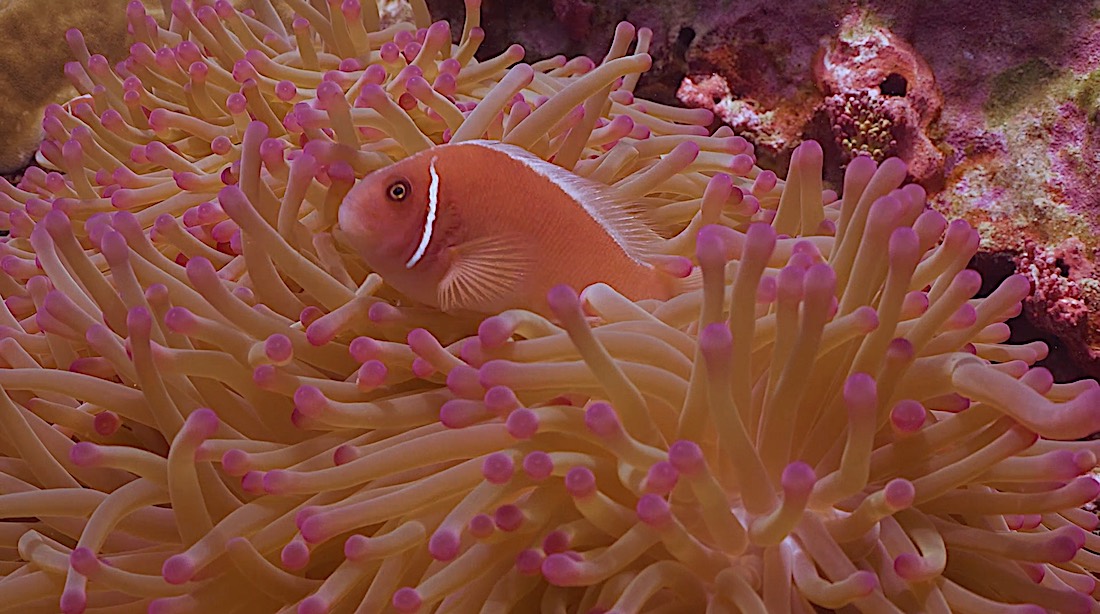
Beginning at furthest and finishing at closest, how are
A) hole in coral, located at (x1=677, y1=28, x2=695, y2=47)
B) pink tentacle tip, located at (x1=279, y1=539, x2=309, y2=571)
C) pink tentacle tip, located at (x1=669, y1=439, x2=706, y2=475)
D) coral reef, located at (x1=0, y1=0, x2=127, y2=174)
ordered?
coral reef, located at (x1=0, y1=0, x2=127, y2=174)
hole in coral, located at (x1=677, y1=28, x2=695, y2=47)
pink tentacle tip, located at (x1=279, y1=539, x2=309, y2=571)
pink tentacle tip, located at (x1=669, y1=439, x2=706, y2=475)

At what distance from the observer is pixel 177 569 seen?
1036 mm

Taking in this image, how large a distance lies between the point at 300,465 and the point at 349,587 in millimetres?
176

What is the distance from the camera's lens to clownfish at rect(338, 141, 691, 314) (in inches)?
47.9

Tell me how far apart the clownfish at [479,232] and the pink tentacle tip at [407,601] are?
41cm

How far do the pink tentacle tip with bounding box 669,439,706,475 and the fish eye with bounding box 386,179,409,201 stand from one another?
515mm

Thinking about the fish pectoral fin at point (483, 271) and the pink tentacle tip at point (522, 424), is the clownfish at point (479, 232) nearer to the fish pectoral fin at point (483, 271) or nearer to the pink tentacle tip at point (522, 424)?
the fish pectoral fin at point (483, 271)

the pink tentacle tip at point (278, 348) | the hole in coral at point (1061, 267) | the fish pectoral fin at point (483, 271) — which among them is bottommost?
the hole in coral at point (1061, 267)

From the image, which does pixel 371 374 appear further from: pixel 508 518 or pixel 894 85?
pixel 894 85

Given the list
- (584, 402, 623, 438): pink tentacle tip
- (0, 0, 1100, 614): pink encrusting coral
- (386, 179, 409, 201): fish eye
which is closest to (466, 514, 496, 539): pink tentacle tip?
(0, 0, 1100, 614): pink encrusting coral

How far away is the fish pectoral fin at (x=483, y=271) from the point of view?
1.23 m

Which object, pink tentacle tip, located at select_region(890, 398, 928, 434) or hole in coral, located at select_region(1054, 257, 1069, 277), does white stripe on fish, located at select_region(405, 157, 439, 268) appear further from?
hole in coral, located at select_region(1054, 257, 1069, 277)

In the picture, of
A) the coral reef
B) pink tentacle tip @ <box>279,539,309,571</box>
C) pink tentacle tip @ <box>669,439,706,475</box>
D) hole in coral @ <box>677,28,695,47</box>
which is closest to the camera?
pink tentacle tip @ <box>669,439,706,475</box>

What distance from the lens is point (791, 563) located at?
3.37 feet

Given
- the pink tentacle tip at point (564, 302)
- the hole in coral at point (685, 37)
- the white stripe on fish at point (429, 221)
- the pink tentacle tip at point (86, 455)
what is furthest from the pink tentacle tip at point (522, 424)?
the hole in coral at point (685, 37)
